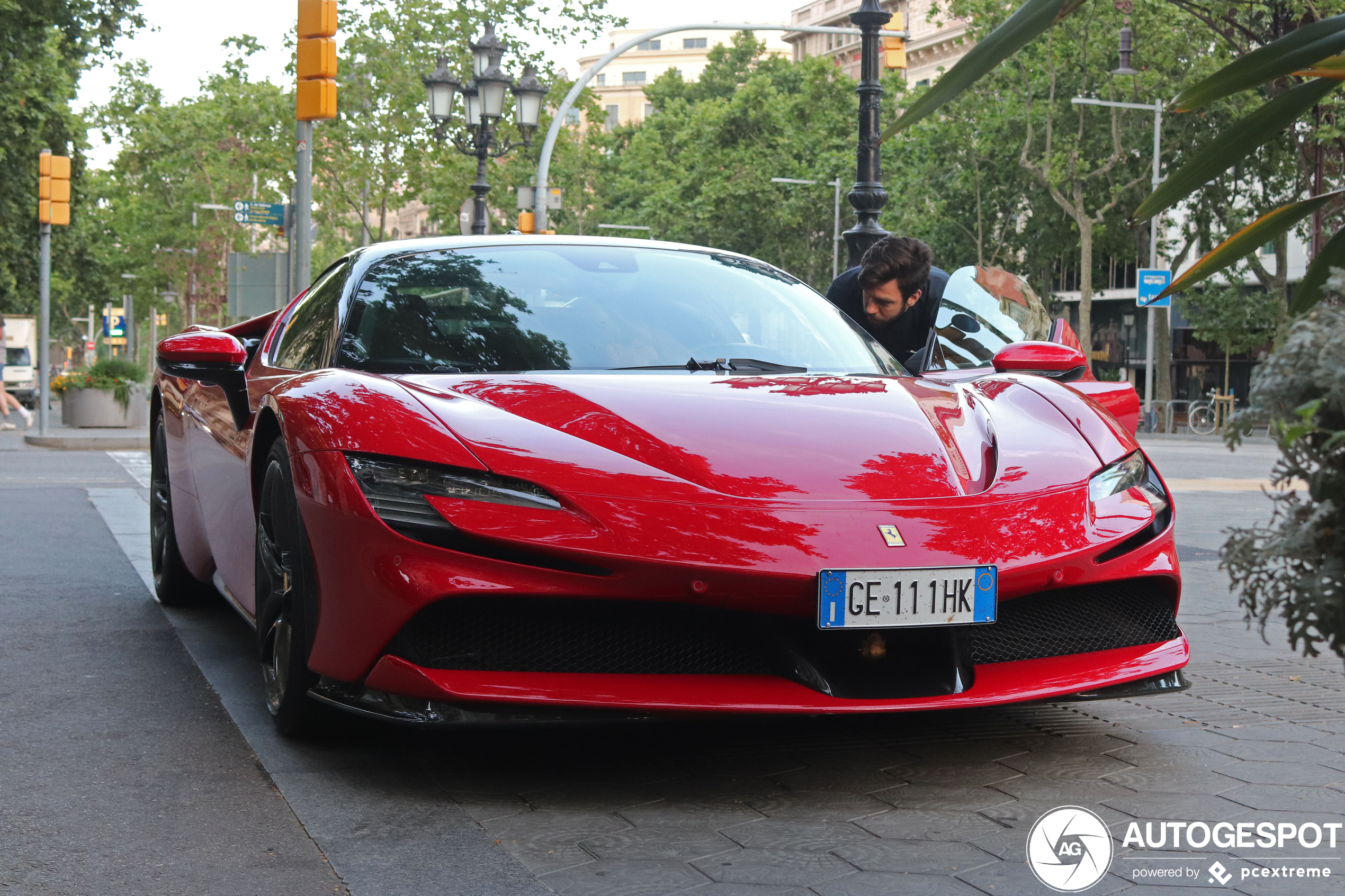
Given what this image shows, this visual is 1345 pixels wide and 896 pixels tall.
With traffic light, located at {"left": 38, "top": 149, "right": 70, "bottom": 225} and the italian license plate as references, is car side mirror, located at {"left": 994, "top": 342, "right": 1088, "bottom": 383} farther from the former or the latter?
traffic light, located at {"left": 38, "top": 149, "right": 70, "bottom": 225}

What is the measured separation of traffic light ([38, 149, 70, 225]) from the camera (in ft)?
67.0

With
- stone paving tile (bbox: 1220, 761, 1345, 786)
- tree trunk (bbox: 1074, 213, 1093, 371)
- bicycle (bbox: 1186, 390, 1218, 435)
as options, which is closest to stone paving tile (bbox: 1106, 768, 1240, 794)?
stone paving tile (bbox: 1220, 761, 1345, 786)

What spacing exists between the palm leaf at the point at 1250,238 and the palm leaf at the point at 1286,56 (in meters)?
0.13

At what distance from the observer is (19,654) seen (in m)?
5.25

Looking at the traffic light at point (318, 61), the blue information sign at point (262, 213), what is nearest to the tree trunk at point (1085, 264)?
the blue information sign at point (262, 213)

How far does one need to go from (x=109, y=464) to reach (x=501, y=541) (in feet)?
45.6

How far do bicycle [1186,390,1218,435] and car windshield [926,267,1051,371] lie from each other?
33.8 m

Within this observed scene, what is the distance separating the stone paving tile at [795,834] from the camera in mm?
3049

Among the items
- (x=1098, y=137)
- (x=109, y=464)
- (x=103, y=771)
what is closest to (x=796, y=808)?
(x=103, y=771)

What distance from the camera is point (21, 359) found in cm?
4556

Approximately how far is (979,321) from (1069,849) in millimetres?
2514

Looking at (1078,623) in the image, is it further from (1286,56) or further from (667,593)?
(1286,56)

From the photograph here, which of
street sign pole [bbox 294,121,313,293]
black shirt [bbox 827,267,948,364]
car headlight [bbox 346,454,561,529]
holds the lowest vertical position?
car headlight [bbox 346,454,561,529]

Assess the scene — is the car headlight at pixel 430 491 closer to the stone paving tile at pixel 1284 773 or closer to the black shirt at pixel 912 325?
the stone paving tile at pixel 1284 773
